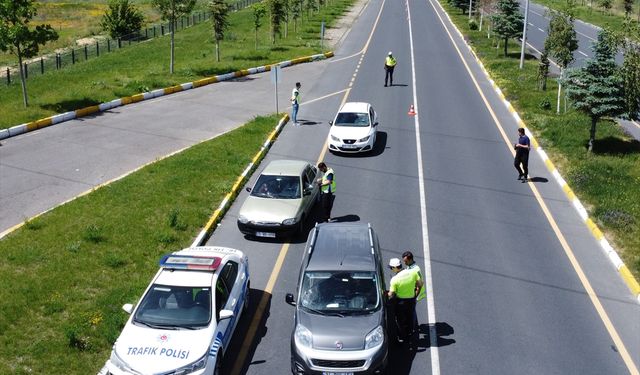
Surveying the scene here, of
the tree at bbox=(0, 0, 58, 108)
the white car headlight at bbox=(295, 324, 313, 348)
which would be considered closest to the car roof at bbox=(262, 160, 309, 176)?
the white car headlight at bbox=(295, 324, 313, 348)

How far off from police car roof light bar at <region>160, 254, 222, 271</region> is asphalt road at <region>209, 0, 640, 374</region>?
156 cm

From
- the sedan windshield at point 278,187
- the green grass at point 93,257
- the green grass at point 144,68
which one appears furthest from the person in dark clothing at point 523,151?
the green grass at point 144,68

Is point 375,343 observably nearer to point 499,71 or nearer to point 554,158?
point 554,158

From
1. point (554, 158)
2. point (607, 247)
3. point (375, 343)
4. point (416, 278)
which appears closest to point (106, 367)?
point (375, 343)

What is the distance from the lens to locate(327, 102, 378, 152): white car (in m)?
23.0

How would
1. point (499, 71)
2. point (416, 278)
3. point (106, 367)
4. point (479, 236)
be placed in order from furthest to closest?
point (499, 71) → point (479, 236) → point (416, 278) → point (106, 367)

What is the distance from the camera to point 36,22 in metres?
75.5

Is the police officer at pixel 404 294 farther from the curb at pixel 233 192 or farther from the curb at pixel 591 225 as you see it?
the curb at pixel 233 192

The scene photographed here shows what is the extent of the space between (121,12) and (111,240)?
50095 mm

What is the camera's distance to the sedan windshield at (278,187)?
671 inches

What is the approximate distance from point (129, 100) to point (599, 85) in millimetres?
21710

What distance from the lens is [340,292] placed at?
11.1m

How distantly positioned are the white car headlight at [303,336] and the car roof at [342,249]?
136 cm

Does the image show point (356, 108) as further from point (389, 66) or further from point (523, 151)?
point (389, 66)
